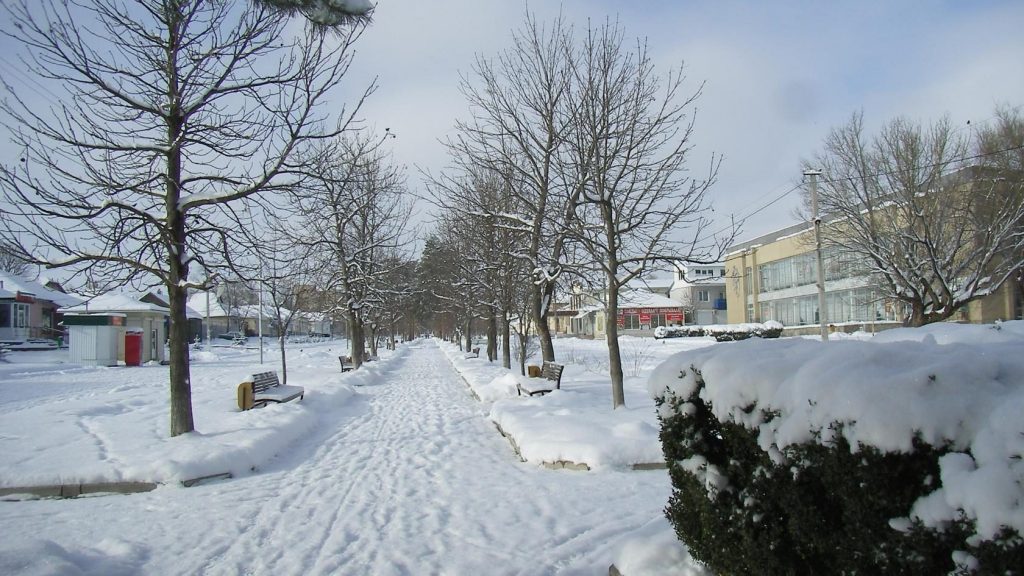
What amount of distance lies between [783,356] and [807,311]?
5337 cm

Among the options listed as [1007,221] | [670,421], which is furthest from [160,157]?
[1007,221]

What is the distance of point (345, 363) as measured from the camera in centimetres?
2678

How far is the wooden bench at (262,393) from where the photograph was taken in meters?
12.9

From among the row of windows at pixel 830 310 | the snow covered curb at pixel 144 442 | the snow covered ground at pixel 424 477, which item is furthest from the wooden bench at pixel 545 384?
the row of windows at pixel 830 310

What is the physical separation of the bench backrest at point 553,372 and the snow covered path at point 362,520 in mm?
4695

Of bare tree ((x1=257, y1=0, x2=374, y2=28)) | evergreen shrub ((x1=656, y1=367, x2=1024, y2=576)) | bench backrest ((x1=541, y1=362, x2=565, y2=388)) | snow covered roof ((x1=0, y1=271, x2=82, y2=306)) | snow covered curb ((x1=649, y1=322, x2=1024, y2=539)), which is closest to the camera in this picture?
snow covered curb ((x1=649, y1=322, x2=1024, y2=539))

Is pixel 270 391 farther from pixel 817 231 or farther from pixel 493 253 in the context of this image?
pixel 817 231

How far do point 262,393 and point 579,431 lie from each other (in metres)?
7.36

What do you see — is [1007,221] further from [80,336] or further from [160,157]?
[80,336]

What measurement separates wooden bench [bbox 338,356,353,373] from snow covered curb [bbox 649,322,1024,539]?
22.8 m

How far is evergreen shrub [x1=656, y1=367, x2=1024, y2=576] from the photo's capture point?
2.26m

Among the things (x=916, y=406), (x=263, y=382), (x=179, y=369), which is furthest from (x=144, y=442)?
(x=916, y=406)

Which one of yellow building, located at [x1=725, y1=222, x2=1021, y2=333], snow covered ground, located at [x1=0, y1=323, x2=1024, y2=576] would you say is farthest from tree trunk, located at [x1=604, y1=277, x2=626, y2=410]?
→ yellow building, located at [x1=725, y1=222, x2=1021, y2=333]

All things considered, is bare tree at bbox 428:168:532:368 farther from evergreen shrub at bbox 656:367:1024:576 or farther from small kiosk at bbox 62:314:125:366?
small kiosk at bbox 62:314:125:366
